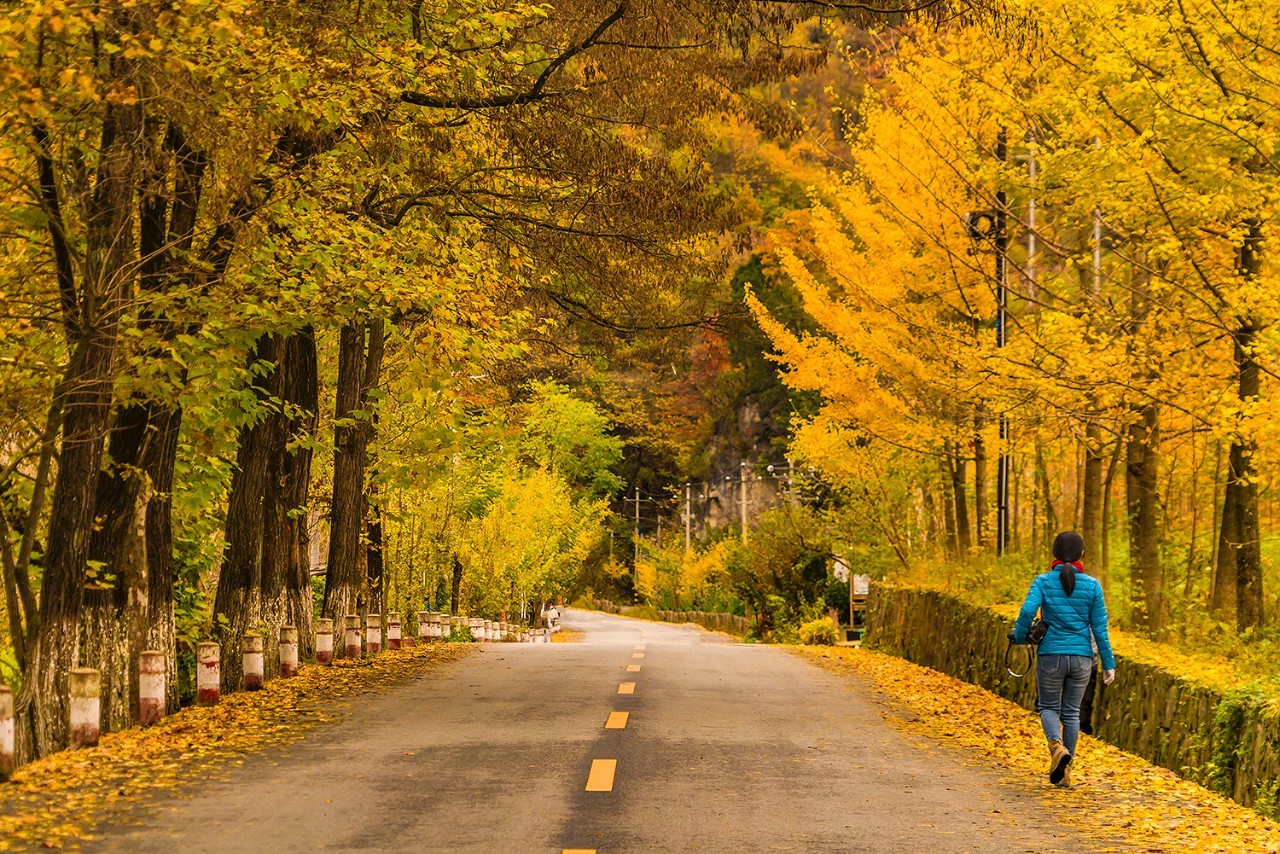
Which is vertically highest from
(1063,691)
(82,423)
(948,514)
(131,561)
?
(82,423)

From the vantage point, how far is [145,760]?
1161 centimetres

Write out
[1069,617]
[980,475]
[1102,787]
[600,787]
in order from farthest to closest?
[980,475], [1069,617], [1102,787], [600,787]

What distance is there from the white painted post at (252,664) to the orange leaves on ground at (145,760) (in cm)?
17

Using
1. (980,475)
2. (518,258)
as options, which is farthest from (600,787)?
(980,475)

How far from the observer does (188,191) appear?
1404 cm

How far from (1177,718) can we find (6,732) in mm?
8838

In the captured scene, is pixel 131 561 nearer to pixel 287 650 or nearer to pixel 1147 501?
pixel 287 650

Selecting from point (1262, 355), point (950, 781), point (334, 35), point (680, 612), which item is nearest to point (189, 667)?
point (334, 35)

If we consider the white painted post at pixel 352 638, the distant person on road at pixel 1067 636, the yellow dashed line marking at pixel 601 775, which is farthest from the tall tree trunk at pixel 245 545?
the distant person on road at pixel 1067 636

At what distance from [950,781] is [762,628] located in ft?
109

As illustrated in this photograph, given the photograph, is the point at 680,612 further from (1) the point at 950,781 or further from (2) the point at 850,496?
(1) the point at 950,781

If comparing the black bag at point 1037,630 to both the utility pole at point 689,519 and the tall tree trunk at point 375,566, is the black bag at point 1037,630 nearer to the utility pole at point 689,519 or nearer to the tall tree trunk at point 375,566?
the tall tree trunk at point 375,566

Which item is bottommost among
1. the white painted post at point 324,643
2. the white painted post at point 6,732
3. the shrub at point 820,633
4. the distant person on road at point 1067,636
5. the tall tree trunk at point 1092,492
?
the shrub at point 820,633

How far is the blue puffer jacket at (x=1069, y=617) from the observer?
450 inches
